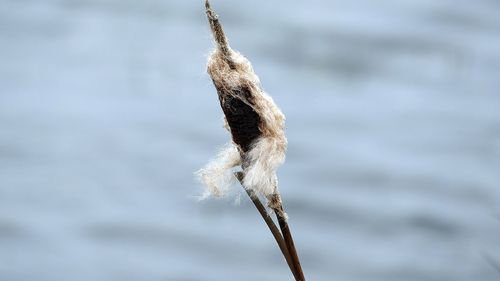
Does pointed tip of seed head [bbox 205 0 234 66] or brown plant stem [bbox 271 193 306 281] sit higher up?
pointed tip of seed head [bbox 205 0 234 66]

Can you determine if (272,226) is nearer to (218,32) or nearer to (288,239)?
(288,239)

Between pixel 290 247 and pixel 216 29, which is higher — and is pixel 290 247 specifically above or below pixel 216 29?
below

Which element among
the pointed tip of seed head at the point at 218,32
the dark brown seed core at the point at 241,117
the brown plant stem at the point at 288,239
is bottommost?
the brown plant stem at the point at 288,239

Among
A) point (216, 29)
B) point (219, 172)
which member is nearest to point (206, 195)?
point (219, 172)

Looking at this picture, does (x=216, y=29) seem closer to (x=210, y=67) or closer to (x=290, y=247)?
(x=210, y=67)

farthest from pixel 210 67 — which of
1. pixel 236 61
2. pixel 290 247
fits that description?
pixel 290 247

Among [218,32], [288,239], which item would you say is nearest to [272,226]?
[288,239]

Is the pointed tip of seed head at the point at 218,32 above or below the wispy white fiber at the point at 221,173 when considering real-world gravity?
above

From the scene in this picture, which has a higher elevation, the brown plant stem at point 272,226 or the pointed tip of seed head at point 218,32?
the pointed tip of seed head at point 218,32
